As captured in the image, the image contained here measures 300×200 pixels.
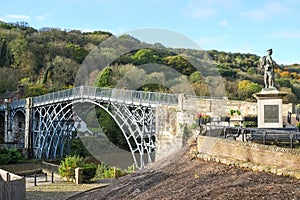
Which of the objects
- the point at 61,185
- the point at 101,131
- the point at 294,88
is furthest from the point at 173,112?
the point at 294,88

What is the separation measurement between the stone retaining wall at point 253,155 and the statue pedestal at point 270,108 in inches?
122

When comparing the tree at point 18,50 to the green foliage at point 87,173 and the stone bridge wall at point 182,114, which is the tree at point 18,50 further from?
the stone bridge wall at point 182,114

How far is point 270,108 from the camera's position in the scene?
14.0 meters

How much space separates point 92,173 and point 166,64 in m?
23.0

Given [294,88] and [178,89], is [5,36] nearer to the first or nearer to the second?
[178,89]

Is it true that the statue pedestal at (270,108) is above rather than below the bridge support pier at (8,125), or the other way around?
above

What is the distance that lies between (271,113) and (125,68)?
104 feet

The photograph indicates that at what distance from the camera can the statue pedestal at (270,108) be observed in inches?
544

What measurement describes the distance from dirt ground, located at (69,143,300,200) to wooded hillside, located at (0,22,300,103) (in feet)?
74.4

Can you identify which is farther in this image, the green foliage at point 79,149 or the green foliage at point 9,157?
the green foliage at point 79,149

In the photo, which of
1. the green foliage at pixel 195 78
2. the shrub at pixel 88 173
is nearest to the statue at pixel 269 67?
the shrub at pixel 88 173

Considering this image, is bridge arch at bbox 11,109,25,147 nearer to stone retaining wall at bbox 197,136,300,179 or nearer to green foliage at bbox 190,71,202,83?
green foliage at bbox 190,71,202,83

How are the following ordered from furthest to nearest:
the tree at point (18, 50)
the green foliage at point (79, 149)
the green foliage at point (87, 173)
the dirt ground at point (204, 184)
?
1. the tree at point (18, 50)
2. the green foliage at point (79, 149)
3. the green foliage at point (87, 173)
4. the dirt ground at point (204, 184)

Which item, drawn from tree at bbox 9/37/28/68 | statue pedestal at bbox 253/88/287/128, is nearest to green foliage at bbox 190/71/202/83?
statue pedestal at bbox 253/88/287/128
